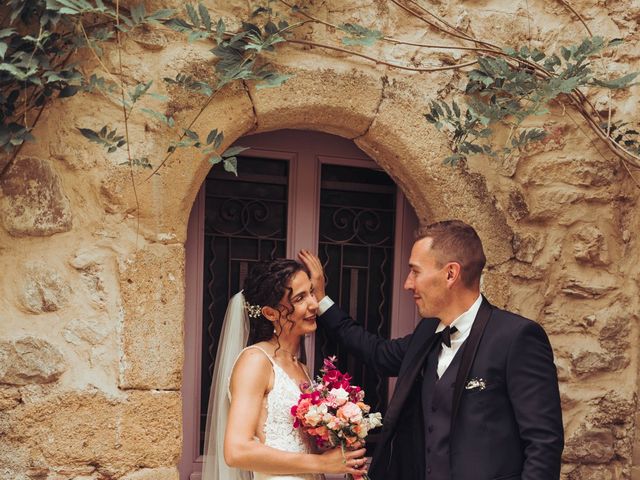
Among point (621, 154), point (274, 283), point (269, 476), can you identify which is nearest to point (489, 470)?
point (269, 476)

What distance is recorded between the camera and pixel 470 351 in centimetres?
314

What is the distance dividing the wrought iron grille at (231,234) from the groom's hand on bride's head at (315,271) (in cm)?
25

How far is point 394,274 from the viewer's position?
4008mm

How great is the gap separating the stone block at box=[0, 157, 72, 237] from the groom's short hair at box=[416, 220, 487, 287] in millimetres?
1380

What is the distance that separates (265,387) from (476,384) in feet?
2.59

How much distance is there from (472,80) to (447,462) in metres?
1.67

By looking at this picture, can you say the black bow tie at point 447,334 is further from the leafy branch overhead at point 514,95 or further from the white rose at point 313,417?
the leafy branch overhead at point 514,95

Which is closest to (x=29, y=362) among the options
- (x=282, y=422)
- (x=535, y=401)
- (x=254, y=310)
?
(x=254, y=310)

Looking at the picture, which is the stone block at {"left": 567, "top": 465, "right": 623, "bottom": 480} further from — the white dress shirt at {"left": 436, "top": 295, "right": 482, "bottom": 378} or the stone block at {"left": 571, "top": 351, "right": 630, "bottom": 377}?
the white dress shirt at {"left": 436, "top": 295, "right": 482, "bottom": 378}

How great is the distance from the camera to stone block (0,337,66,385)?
3.20 m

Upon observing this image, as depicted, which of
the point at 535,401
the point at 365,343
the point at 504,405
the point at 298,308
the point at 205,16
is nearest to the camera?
the point at 535,401

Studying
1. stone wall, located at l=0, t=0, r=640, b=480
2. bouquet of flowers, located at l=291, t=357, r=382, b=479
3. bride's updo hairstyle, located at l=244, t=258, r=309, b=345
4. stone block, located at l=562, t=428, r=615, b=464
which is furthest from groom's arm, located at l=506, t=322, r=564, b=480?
stone block, located at l=562, t=428, r=615, b=464

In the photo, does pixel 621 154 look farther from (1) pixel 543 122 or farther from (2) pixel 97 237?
(2) pixel 97 237

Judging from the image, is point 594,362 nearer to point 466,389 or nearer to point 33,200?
point 466,389
